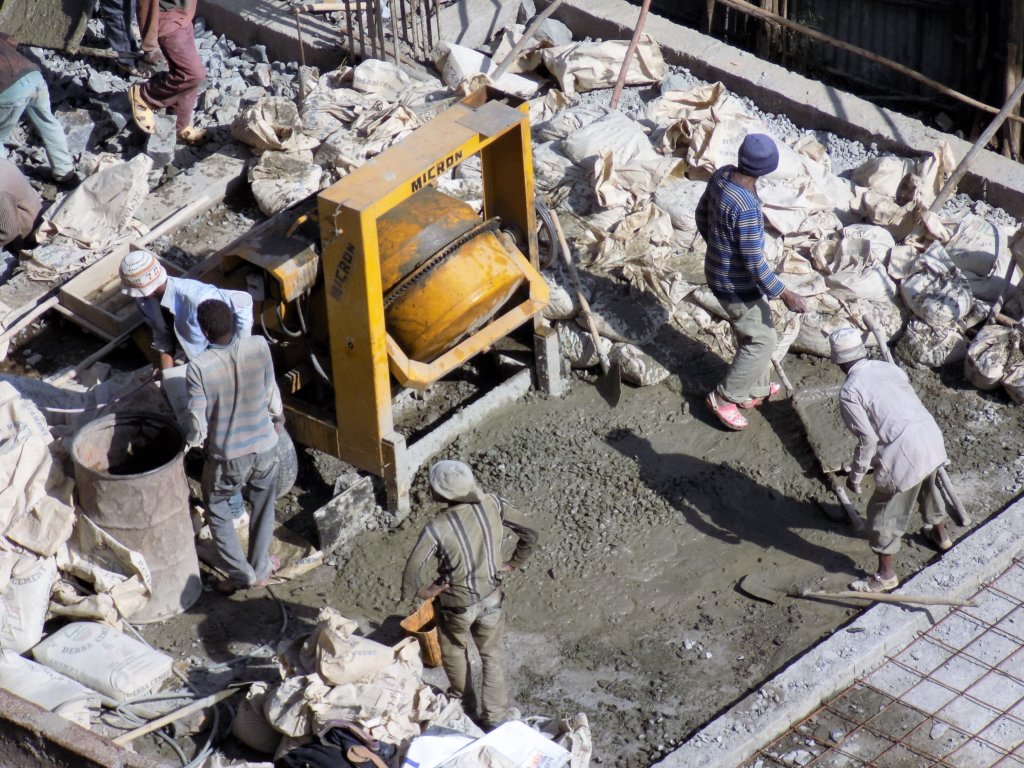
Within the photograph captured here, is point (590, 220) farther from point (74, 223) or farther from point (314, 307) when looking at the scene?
point (74, 223)

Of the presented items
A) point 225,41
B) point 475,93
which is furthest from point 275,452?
point 225,41

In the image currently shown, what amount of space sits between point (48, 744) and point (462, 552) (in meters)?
1.90

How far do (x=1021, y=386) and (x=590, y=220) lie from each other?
2.91 metres

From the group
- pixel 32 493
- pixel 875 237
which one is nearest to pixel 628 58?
pixel 875 237

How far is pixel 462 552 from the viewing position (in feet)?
19.1

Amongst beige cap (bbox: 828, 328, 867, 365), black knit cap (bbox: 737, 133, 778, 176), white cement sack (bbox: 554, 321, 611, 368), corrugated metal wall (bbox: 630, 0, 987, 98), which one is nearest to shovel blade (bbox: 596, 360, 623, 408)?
white cement sack (bbox: 554, 321, 611, 368)

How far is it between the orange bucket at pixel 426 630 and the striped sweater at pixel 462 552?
241 millimetres

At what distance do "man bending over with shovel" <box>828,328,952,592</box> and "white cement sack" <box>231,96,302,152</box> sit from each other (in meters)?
4.52

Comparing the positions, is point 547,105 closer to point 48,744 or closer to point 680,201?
point 680,201

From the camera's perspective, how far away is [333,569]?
7.27 m

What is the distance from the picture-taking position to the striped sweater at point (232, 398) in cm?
645

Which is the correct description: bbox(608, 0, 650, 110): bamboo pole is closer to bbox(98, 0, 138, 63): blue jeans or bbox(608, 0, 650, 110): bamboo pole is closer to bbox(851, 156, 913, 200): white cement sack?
bbox(851, 156, 913, 200): white cement sack

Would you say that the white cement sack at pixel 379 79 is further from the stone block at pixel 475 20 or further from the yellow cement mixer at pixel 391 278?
the yellow cement mixer at pixel 391 278

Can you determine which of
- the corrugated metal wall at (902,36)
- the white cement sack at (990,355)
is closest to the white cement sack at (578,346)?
the white cement sack at (990,355)
